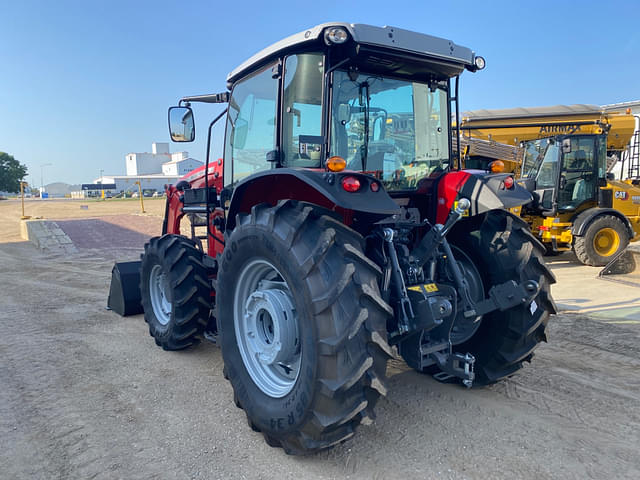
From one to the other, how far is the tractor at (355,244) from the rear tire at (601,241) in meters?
6.90

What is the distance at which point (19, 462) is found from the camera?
272cm

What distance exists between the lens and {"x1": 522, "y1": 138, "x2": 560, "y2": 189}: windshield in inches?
388

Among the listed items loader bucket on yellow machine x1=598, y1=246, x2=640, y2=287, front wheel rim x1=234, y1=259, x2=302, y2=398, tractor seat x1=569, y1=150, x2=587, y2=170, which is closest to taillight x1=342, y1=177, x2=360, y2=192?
front wheel rim x1=234, y1=259, x2=302, y2=398

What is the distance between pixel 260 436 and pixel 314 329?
104cm

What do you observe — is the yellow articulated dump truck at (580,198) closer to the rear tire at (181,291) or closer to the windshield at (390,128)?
the windshield at (390,128)

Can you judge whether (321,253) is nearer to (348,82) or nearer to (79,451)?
(348,82)

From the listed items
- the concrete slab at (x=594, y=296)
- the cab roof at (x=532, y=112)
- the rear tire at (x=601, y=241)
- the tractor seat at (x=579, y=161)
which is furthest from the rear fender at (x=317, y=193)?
the cab roof at (x=532, y=112)

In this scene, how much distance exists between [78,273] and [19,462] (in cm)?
731

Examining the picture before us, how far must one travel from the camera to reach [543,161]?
33.0 feet

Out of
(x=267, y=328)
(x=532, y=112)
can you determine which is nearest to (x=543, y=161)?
(x=532, y=112)

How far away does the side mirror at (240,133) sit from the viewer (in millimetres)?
3895

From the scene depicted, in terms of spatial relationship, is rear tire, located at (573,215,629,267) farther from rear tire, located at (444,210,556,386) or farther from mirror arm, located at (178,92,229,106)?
mirror arm, located at (178,92,229,106)

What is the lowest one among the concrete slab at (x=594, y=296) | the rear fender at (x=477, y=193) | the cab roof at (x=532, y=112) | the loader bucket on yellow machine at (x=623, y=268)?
the concrete slab at (x=594, y=296)

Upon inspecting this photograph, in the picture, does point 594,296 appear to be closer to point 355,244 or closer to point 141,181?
point 355,244
